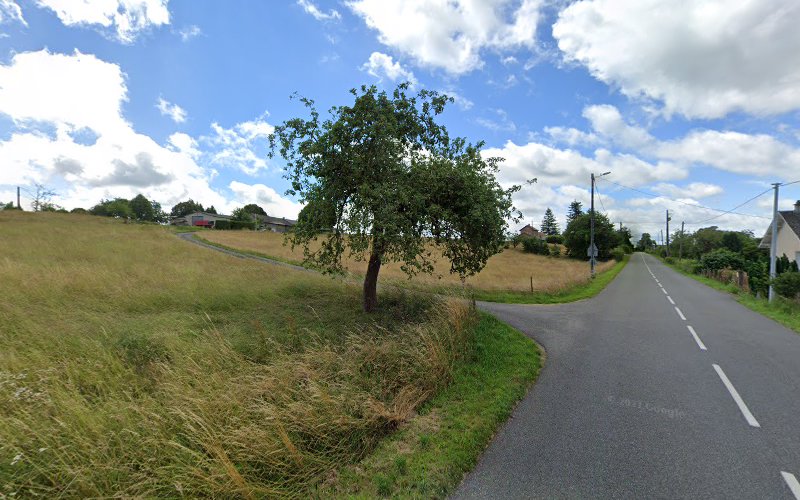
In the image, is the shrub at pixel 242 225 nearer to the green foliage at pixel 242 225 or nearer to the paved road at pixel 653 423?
the green foliage at pixel 242 225

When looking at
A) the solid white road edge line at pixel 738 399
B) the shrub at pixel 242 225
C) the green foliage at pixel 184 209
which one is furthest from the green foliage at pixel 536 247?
the green foliage at pixel 184 209

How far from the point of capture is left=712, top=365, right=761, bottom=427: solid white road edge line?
4.94m

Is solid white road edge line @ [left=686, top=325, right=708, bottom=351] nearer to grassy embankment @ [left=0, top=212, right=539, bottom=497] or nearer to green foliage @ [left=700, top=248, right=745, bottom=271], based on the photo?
grassy embankment @ [left=0, top=212, right=539, bottom=497]

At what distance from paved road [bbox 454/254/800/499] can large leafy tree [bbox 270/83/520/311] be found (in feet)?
12.6

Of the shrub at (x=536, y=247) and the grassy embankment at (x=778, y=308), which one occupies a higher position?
the shrub at (x=536, y=247)

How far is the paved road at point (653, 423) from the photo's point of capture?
358 centimetres

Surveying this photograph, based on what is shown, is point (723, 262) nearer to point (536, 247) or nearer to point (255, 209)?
point (536, 247)

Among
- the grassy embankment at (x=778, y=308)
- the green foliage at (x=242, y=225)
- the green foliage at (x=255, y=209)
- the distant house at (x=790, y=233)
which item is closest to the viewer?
the grassy embankment at (x=778, y=308)

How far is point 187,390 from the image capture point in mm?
4727

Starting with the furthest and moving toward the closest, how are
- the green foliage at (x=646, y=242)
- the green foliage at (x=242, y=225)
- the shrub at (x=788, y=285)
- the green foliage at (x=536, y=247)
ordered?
the green foliage at (x=646, y=242) < the green foliage at (x=242, y=225) < the green foliage at (x=536, y=247) < the shrub at (x=788, y=285)

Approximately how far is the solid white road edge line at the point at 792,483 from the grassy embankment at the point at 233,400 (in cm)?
295

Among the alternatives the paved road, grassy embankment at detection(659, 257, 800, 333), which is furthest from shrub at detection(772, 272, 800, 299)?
the paved road

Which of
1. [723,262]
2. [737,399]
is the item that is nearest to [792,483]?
[737,399]

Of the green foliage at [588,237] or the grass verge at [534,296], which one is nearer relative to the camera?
the grass verge at [534,296]
